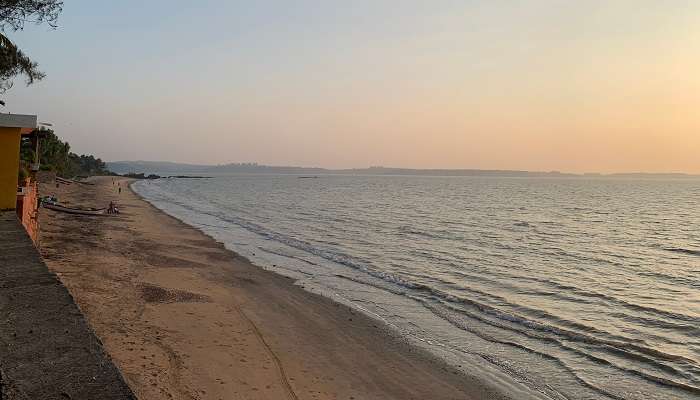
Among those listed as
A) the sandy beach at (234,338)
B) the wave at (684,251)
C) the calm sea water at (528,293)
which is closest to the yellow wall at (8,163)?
the sandy beach at (234,338)

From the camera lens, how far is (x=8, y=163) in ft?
43.4

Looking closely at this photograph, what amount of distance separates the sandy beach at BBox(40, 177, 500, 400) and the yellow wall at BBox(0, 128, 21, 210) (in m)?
2.28

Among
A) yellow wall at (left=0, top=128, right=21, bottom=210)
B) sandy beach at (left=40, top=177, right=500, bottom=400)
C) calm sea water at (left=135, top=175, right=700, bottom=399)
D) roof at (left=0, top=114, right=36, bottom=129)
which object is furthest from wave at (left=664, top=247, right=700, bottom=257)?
yellow wall at (left=0, top=128, right=21, bottom=210)

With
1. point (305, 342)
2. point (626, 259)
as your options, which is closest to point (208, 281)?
point (305, 342)

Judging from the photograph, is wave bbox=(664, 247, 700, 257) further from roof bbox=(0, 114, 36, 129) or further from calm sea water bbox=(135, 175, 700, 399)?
roof bbox=(0, 114, 36, 129)

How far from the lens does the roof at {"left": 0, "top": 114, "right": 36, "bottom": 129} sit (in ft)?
41.9

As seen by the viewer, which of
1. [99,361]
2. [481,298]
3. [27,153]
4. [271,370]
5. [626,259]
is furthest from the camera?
[27,153]

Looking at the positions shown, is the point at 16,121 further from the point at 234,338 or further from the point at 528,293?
the point at 528,293

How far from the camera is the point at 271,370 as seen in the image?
8.65 m

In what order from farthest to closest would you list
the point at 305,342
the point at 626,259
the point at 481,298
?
the point at 626,259 → the point at 481,298 → the point at 305,342

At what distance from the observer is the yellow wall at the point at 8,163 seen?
13.1m

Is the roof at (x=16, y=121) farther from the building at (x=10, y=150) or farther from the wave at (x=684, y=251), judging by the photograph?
the wave at (x=684, y=251)

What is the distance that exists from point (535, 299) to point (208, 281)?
9.44 meters

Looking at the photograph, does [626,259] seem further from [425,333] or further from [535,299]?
[425,333]
